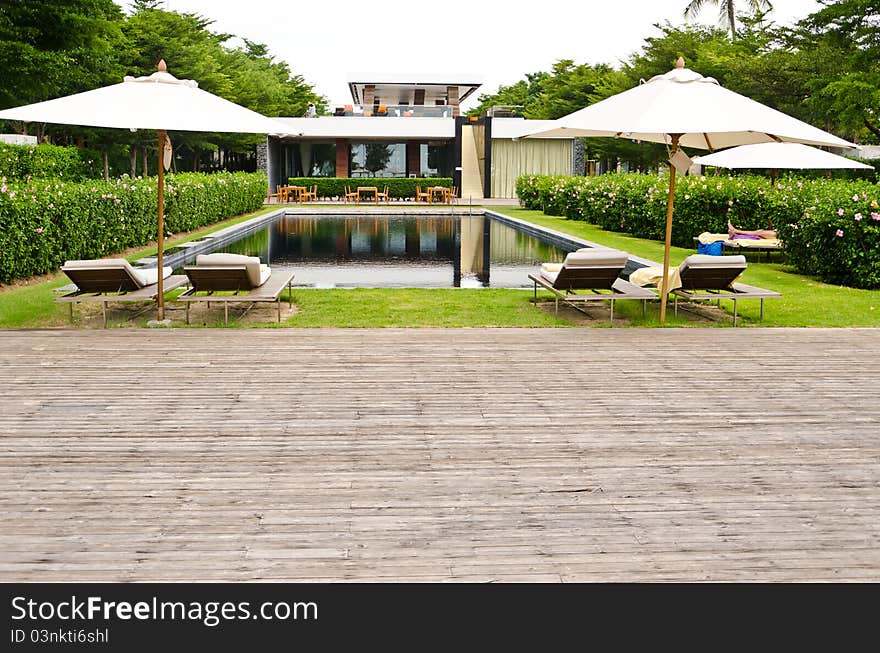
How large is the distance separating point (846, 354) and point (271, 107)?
3950 cm

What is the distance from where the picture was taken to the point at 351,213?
28.7 metres

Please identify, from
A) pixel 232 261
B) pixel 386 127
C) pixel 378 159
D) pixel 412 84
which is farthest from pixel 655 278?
pixel 412 84

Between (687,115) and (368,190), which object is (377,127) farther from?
(687,115)

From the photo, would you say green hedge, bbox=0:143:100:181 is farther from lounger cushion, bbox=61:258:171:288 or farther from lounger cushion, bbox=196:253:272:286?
lounger cushion, bbox=196:253:272:286

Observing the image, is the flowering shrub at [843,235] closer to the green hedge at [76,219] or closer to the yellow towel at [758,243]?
the yellow towel at [758,243]

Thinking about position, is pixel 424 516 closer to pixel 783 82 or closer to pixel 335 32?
pixel 783 82

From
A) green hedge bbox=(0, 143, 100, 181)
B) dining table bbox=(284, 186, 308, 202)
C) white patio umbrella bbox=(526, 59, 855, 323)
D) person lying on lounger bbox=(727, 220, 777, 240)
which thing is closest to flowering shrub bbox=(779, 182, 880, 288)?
person lying on lounger bbox=(727, 220, 777, 240)

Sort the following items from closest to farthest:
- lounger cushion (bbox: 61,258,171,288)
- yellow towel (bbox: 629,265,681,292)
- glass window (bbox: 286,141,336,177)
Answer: lounger cushion (bbox: 61,258,171,288), yellow towel (bbox: 629,265,681,292), glass window (bbox: 286,141,336,177)

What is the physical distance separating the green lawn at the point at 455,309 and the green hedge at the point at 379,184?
1058 inches

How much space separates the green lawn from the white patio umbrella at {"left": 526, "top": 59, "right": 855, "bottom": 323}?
124 cm

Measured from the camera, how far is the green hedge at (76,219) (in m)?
9.86

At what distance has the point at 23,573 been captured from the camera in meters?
3.03

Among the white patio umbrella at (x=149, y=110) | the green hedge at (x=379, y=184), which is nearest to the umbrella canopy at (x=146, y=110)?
the white patio umbrella at (x=149, y=110)

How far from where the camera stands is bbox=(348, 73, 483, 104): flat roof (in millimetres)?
47125
